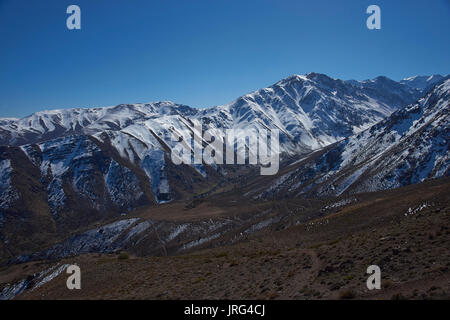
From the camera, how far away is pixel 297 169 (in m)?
188

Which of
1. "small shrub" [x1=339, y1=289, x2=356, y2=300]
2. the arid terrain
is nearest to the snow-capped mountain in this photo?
the arid terrain

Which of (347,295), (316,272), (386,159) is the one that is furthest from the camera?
(386,159)

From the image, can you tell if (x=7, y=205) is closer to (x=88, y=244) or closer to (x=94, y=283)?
(x=88, y=244)

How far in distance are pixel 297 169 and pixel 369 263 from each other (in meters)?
172

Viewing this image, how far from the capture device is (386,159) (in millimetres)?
131250

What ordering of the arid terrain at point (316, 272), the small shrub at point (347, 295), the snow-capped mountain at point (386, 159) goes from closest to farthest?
the small shrub at point (347, 295)
the arid terrain at point (316, 272)
the snow-capped mountain at point (386, 159)

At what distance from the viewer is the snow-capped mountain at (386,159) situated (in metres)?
115

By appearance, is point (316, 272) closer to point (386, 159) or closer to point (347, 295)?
point (347, 295)

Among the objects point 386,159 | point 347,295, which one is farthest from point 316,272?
point 386,159

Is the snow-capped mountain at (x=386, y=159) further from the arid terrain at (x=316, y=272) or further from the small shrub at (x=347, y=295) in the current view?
the small shrub at (x=347, y=295)

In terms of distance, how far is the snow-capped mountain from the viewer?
115m

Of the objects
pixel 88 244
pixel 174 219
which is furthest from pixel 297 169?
pixel 88 244

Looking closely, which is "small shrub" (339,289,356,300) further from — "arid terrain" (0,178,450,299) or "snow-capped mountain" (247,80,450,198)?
"snow-capped mountain" (247,80,450,198)

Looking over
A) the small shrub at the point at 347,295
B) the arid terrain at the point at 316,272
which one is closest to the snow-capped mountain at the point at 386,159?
the arid terrain at the point at 316,272
